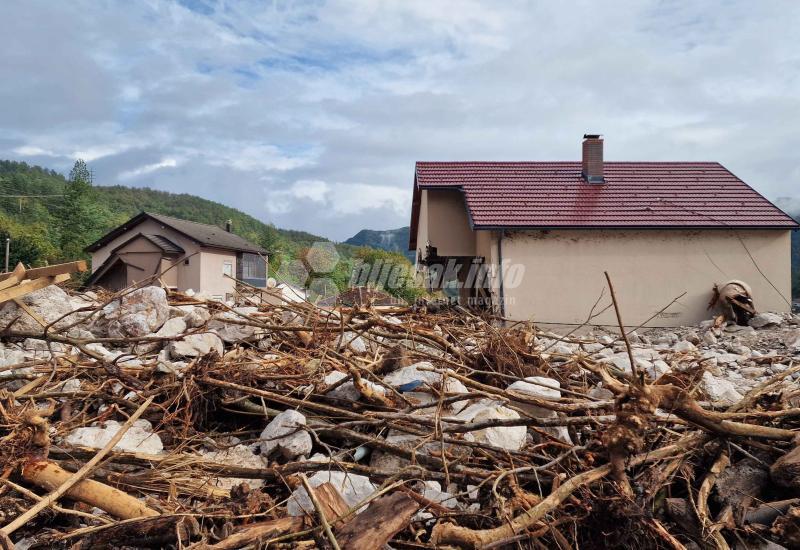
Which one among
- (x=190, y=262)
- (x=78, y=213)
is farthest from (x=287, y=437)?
(x=78, y=213)

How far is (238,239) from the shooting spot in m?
36.4

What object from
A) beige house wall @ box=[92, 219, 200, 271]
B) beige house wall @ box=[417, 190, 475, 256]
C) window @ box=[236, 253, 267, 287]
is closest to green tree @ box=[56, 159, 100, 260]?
beige house wall @ box=[92, 219, 200, 271]

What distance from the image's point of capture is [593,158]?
53.2ft

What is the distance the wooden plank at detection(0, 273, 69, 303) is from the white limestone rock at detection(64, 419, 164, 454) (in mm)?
1917

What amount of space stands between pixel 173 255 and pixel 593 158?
23.2 metres

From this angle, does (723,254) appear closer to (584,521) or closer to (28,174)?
(584,521)

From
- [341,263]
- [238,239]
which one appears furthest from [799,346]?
[341,263]

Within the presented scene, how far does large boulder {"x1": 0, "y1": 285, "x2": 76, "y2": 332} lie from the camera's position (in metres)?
4.83

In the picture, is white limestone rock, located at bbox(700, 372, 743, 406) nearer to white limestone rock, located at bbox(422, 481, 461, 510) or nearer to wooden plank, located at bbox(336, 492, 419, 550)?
white limestone rock, located at bbox(422, 481, 461, 510)

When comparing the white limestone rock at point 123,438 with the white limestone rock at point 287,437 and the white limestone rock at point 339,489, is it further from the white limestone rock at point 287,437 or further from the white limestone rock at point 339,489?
the white limestone rock at point 339,489

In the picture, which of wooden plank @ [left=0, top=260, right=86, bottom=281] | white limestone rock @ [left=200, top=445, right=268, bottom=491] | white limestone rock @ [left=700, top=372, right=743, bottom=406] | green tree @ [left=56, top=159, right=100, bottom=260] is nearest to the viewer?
white limestone rock @ [left=200, top=445, right=268, bottom=491]

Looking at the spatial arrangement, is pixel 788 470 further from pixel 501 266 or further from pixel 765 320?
pixel 501 266

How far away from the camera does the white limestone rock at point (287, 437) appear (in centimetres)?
298

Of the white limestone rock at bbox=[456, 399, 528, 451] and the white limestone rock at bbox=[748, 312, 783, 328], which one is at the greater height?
the white limestone rock at bbox=[456, 399, 528, 451]
